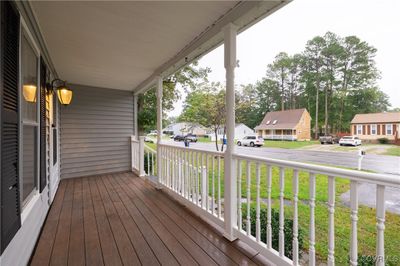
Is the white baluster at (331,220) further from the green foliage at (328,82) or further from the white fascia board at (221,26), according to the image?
the white fascia board at (221,26)

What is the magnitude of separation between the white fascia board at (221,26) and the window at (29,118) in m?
1.88

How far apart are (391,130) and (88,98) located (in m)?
5.93

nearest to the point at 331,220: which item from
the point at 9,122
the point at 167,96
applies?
the point at 9,122

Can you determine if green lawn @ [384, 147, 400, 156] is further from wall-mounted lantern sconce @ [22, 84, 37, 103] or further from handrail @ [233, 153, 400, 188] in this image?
wall-mounted lantern sconce @ [22, 84, 37, 103]

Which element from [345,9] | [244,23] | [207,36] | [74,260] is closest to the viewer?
[345,9]

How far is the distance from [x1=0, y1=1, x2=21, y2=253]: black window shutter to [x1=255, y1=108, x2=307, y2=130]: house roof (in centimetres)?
203

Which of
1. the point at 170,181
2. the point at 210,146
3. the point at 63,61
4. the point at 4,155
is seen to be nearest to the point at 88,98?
the point at 63,61

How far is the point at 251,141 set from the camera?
2.16m

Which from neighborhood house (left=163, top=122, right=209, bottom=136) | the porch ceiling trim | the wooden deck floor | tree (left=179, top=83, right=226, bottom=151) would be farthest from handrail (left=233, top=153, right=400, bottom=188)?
the porch ceiling trim

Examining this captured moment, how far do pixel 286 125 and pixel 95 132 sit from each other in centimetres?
516

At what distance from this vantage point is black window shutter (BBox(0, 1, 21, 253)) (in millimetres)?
1326

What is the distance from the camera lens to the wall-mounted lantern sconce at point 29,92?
2023mm

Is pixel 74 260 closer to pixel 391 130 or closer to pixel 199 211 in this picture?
pixel 199 211

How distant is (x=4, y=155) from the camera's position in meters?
1.35
